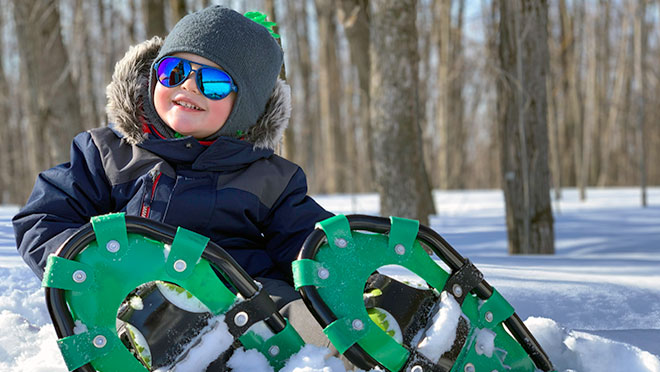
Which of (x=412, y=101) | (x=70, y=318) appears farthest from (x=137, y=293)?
(x=412, y=101)

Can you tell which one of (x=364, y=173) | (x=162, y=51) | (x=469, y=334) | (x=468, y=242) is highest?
(x=162, y=51)

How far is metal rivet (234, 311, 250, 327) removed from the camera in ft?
4.19

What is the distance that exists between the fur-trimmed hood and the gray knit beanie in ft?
0.12

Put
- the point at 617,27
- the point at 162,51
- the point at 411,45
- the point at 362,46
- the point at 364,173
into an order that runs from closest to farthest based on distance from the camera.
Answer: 1. the point at 162,51
2. the point at 411,45
3. the point at 362,46
4. the point at 364,173
5. the point at 617,27

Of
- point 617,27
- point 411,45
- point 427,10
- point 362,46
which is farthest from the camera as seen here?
point 617,27

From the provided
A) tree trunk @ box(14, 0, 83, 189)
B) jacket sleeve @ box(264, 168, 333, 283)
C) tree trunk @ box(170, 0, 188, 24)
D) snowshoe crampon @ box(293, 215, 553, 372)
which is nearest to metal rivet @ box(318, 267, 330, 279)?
snowshoe crampon @ box(293, 215, 553, 372)

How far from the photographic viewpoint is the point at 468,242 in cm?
432

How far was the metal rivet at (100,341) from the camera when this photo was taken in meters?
1.18

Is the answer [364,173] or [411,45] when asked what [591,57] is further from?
[411,45]

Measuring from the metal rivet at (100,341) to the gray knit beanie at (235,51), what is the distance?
2.39 ft

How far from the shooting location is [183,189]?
5.33 feet

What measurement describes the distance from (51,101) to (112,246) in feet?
18.8

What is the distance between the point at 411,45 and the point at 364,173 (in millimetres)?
13978

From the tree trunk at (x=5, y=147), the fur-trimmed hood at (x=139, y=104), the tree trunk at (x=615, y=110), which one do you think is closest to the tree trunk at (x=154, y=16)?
the fur-trimmed hood at (x=139, y=104)
